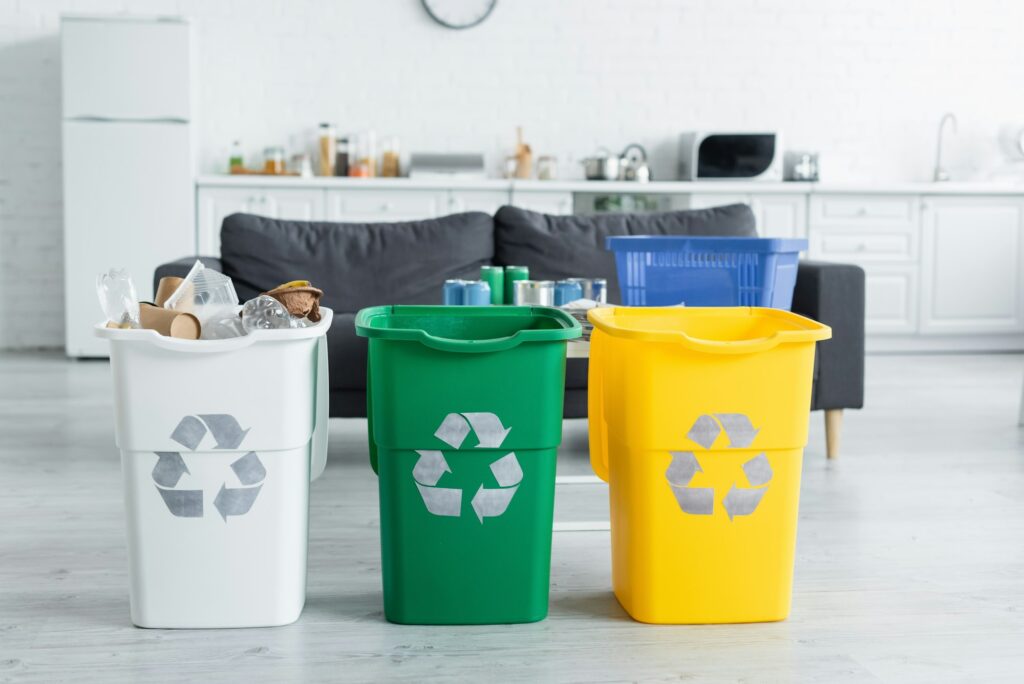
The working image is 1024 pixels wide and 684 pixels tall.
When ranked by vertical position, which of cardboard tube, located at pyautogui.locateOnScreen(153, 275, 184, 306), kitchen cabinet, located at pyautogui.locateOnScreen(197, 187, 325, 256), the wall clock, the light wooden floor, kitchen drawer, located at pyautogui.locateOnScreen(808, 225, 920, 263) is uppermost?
the wall clock

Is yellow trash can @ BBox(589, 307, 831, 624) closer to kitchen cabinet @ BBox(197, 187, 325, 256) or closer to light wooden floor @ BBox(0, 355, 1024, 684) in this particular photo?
light wooden floor @ BBox(0, 355, 1024, 684)

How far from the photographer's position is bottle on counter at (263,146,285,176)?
221 inches

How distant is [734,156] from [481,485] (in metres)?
4.24

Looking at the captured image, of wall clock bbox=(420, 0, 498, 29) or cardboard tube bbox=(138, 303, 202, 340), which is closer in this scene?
cardboard tube bbox=(138, 303, 202, 340)

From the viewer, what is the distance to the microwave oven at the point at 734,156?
5.63m

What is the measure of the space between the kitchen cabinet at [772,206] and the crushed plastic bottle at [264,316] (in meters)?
4.08

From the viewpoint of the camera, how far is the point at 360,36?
5875 millimetres

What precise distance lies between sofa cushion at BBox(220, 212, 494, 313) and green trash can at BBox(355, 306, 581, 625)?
1.78 meters

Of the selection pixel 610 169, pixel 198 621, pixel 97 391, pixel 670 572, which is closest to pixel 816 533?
pixel 670 572

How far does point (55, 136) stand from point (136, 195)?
833 millimetres

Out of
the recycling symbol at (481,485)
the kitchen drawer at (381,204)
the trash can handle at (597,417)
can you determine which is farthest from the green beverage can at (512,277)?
the kitchen drawer at (381,204)

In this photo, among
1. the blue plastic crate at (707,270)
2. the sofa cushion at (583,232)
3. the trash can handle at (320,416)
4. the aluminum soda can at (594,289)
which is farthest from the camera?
the sofa cushion at (583,232)

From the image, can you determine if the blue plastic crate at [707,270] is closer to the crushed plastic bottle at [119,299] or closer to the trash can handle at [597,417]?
the trash can handle at [597,417]

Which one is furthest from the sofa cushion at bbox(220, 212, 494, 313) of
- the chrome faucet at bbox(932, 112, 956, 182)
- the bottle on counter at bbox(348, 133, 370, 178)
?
the chrome faucet at bbox(932, 112, 956, 182)
